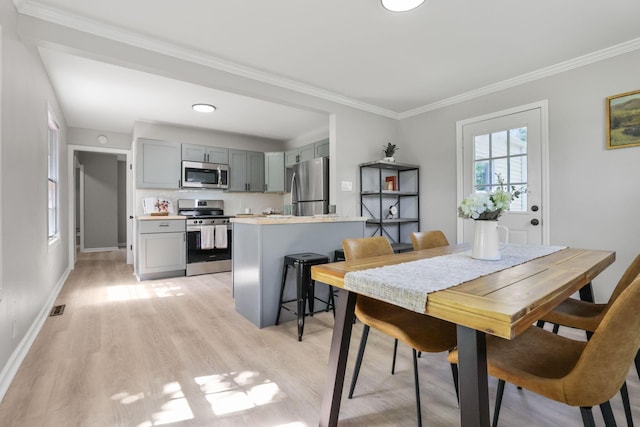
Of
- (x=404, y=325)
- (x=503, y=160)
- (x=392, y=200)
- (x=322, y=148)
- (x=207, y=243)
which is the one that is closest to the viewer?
(x=404, y=325)

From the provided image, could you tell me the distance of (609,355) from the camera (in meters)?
0.88

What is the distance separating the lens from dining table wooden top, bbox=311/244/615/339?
848 mm

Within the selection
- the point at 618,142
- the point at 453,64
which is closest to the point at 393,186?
the point at 453,64

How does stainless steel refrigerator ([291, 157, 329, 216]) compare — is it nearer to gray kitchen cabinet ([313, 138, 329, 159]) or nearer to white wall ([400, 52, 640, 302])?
gray kitchen cabinet ([313, 138, 329, 159])

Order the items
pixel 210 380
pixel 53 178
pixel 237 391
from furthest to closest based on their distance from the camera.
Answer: pixel 53 178 < pixel 210 380 < pixel 237 391

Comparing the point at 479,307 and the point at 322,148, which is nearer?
the point at 479,307

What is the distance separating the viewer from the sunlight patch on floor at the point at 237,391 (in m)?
1.62

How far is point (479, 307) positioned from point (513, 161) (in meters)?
3.06

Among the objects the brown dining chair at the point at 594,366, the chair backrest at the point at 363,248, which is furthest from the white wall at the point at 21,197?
the brown dining chair at the point at 594,366

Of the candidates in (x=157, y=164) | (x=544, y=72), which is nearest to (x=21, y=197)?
(x=157, y=164)

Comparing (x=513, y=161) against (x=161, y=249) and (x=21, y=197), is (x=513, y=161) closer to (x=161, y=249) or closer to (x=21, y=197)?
(x=21, y=197)

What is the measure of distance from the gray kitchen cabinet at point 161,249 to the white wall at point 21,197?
1225 mm

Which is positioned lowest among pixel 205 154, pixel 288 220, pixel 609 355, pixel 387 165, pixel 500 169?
→ pixel 609 355

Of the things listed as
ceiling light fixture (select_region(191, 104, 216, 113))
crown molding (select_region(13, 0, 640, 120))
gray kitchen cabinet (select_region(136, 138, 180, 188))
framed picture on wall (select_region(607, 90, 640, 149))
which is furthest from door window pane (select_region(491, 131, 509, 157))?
gray kitchen cabinet (select_region(136, 138, 180, 188))
